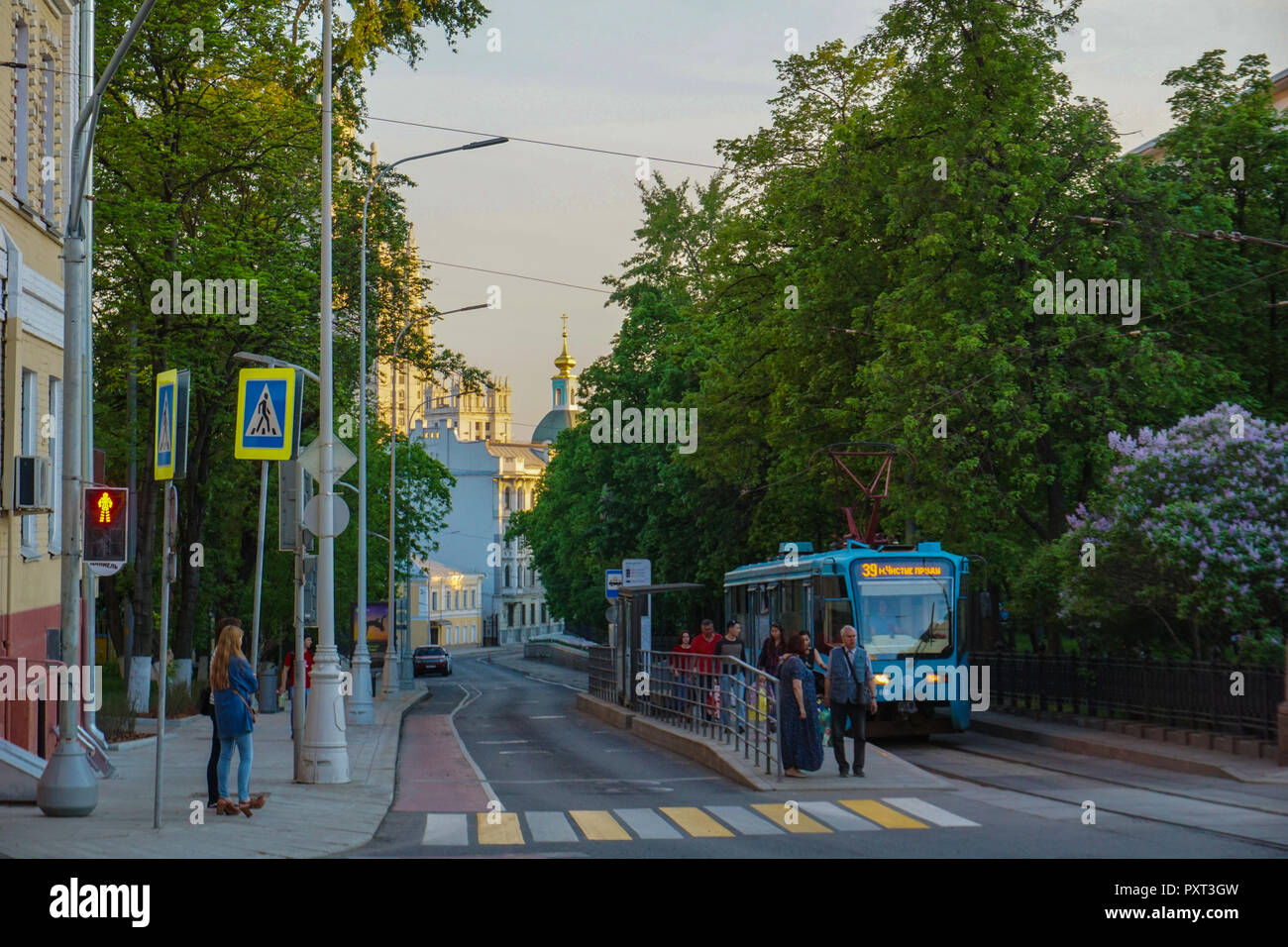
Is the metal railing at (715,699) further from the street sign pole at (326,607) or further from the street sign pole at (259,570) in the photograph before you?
the street sign pole at (259,570)

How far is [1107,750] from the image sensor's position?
23516 mm

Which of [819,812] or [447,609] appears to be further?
[447,609]

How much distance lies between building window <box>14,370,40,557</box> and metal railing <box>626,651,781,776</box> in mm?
9553

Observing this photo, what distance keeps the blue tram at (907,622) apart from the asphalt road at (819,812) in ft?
2.47

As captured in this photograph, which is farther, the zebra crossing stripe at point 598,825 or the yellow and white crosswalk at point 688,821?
the yellow and white crosswalk at point 688,821

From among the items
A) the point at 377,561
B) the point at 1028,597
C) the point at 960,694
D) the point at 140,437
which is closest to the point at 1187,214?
the point at 1028,597

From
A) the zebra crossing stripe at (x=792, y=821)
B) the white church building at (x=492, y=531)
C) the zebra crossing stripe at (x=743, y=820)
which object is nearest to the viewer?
the zebra crossing stripe at (x=792, y=821)

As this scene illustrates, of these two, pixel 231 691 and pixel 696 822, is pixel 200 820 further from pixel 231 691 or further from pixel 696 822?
pixel 696 822

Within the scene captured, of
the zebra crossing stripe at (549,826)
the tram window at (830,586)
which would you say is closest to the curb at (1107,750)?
the tram window at (830,586)

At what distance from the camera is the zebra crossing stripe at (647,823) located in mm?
14109

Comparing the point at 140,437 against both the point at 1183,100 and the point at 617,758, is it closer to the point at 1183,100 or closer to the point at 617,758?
the point at 617,758

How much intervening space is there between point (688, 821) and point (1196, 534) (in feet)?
36.8

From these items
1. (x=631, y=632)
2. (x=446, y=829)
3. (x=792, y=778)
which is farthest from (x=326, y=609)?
(x=631, y=632)

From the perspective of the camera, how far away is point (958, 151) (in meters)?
31.5
